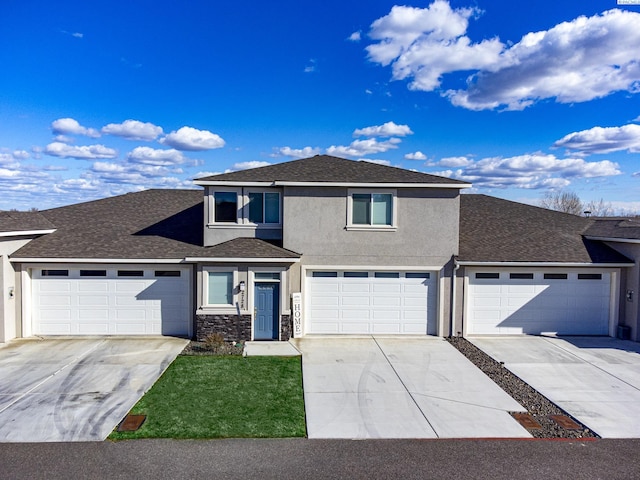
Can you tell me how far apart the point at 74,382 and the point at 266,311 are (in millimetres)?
5587

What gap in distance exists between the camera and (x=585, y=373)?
11562mm

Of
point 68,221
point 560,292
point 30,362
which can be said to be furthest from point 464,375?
point 68,221

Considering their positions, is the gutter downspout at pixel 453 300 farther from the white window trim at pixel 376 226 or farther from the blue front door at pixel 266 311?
the blue front door at pixel 266 311

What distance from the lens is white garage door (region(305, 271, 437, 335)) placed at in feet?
49.1

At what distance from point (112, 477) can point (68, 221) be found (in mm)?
12597

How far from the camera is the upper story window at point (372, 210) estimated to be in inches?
582

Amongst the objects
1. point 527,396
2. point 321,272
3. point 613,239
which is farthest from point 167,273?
point 613,239

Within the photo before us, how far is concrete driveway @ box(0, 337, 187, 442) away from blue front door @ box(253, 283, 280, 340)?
93.0 inches

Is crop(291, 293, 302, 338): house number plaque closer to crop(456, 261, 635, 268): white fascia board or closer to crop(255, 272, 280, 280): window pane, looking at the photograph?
crop(255, 272, 280, 280): window pane

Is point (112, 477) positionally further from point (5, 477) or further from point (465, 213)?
point (465, 213)

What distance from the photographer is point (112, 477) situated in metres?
6.67

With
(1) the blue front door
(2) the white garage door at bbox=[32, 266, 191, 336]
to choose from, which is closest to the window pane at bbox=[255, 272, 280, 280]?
(1) the blue front door

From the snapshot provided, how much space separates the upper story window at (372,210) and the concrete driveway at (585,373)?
15.9 feet

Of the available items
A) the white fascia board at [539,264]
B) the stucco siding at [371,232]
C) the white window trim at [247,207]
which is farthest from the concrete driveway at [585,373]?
the white window trim at [247,207]
